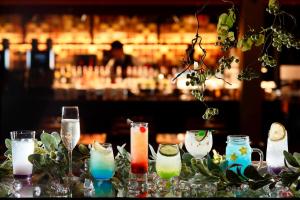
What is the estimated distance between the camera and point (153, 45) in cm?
834

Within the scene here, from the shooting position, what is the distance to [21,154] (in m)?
2.14

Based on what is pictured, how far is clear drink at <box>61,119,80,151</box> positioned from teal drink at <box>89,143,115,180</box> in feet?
0.29

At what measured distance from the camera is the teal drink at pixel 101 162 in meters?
2.11

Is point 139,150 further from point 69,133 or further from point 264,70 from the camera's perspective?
point 264,70

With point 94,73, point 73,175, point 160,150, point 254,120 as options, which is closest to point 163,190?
point 160,150

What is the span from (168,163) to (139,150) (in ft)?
0.40

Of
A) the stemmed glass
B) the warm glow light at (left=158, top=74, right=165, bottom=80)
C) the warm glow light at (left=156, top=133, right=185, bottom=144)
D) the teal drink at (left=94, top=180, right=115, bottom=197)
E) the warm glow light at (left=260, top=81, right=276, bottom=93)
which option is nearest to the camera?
the teal drink at (left=94, top=180, right=115, bottom=197)

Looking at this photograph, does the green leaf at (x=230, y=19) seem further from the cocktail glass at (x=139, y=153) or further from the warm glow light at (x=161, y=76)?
the warm glow light at (x=161, y=76)

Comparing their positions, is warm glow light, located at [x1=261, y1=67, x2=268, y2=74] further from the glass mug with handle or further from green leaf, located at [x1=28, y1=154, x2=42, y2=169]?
green leaf, located at [x1=28, y1=154, x2=42, y2=169]

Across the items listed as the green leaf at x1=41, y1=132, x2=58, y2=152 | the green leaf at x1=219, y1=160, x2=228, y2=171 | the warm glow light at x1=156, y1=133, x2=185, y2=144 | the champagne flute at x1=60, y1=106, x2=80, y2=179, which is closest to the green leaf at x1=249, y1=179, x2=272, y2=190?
the green leaf at x1=219, y1=160, x2=228, y2=171

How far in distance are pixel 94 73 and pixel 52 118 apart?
1190mm

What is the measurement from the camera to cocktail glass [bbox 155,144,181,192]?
209 cm

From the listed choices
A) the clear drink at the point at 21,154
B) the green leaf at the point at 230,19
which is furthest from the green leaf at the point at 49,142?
the green leaf at the point at 230,19

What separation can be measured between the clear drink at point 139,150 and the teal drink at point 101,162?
0.08 m
